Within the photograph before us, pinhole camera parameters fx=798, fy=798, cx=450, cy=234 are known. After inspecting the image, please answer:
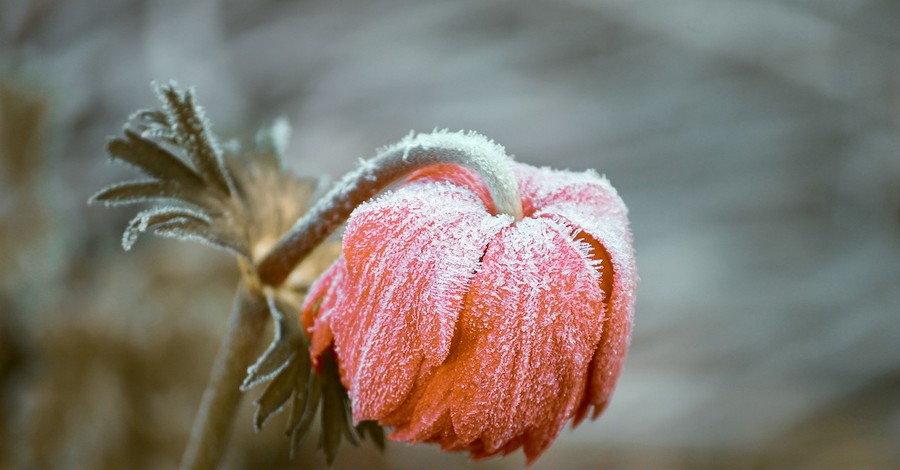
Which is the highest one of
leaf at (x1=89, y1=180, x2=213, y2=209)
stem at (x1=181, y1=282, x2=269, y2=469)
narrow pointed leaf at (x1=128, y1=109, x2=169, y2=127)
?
narrow pointed leaf at (x1=128, y1=109, x2=169, y2=127)

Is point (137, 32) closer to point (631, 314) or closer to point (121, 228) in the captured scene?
point (121, 228)

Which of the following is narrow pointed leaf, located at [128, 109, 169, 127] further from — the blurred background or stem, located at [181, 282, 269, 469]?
the blurred background

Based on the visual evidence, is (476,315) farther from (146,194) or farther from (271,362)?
(146,194)

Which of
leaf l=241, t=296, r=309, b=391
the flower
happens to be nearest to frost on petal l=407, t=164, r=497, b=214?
the flower


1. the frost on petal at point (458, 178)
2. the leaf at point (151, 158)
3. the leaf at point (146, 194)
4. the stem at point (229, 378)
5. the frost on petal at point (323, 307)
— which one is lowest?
the stem at point (229, 378)

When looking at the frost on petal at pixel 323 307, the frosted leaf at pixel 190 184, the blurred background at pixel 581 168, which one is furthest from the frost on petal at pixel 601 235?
the blurred background at pixel 581 168

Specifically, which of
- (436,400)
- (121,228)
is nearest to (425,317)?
(436,400)

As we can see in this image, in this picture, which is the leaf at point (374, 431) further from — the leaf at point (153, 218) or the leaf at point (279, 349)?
the leaf at point (153, 218)
